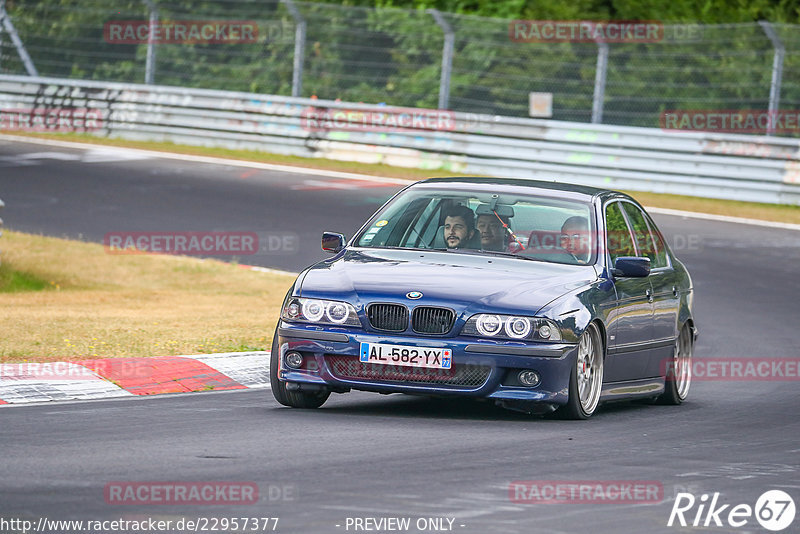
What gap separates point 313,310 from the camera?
8.96 metres

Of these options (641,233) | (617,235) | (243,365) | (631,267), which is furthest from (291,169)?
(631,267)

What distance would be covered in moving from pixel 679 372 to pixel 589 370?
2015mm

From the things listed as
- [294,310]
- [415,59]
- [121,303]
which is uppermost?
[415,59]

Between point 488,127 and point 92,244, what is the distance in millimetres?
9416

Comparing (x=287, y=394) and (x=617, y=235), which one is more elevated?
(x=617, y=235)

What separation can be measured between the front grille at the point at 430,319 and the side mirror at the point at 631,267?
1.54 m

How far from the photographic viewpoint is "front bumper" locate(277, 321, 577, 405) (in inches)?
340

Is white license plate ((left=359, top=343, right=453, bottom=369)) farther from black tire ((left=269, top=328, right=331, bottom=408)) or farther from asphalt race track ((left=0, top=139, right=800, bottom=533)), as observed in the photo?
black tire ((left=269, top=328, right=331, bottom=408))

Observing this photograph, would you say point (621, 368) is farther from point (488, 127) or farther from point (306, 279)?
point (488, 127)

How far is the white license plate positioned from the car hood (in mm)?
268

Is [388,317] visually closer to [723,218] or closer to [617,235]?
[617,235]

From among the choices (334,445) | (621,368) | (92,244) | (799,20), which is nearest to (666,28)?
(799,20)

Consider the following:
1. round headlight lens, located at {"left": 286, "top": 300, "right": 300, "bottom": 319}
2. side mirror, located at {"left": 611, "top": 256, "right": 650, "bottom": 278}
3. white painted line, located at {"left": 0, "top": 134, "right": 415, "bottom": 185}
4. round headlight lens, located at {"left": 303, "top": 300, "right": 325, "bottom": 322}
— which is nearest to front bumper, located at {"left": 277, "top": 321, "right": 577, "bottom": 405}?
round headlight lens, located at {"left": 303, "top": 300, "right": 325, "bottom": 322}

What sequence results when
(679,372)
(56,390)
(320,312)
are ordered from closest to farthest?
1. (320,312)
2. (56,390)
3. (679,372)
